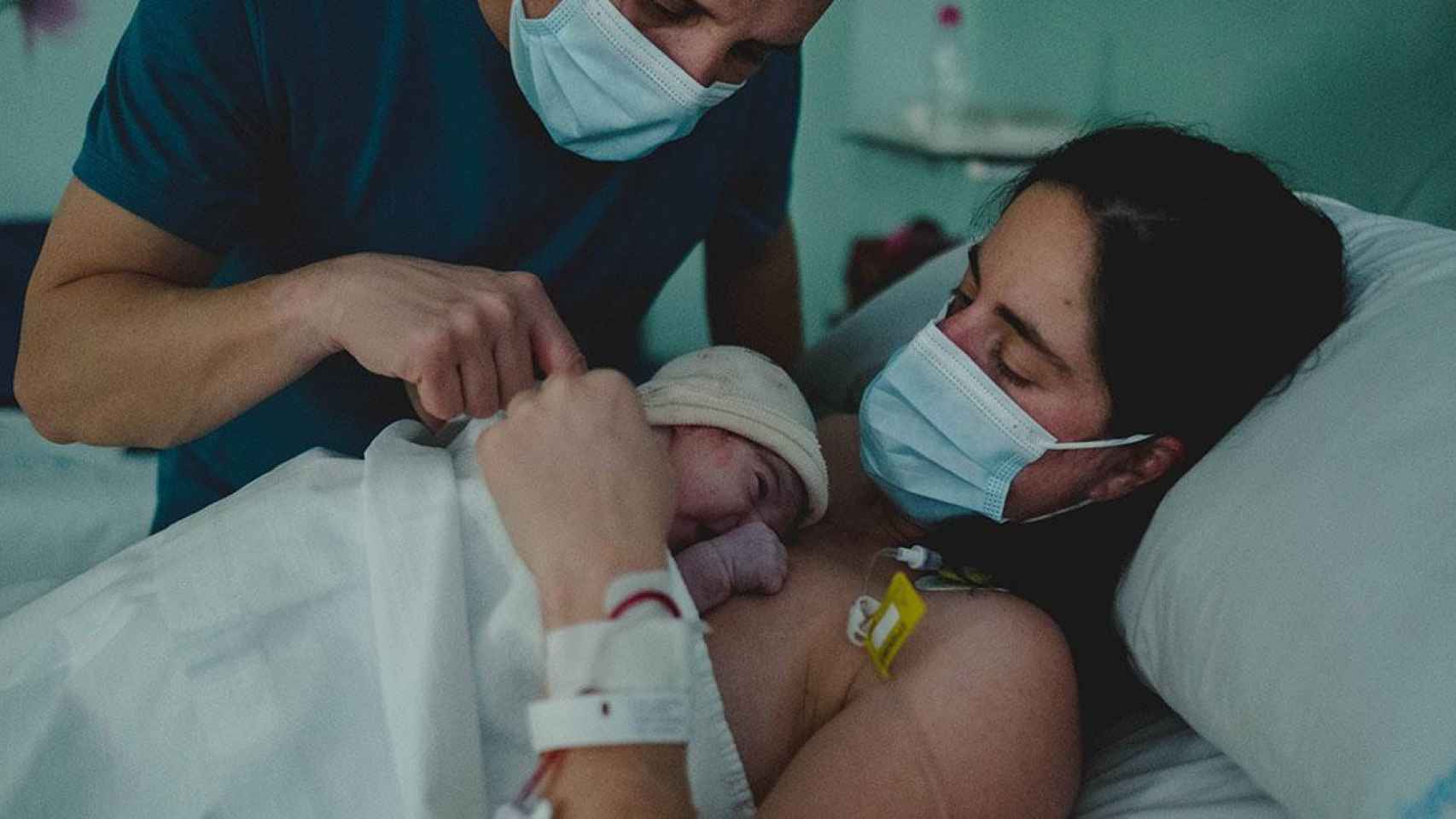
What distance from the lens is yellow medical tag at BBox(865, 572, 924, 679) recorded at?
3.60ft

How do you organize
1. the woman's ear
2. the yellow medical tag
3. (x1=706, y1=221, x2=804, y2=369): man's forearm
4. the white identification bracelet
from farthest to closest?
(x1=706, y1=221, x2=804, y2=369): man's forearm → the woman's ear → the yellow medical tag → the white identification bracelet

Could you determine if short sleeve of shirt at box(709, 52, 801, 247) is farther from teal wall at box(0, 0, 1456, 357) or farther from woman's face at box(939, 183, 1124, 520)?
teal wall at box(0, 0, 1456, 357)

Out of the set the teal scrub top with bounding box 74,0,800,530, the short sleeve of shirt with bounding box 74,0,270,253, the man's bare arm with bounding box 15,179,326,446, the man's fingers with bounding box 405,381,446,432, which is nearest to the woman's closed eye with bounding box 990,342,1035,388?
Answer: the teal scrub top with bounding box 74,0,800,530

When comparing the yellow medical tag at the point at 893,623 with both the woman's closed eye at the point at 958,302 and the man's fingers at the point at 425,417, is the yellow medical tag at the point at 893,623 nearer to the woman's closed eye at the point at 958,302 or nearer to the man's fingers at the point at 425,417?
the woman's closed eye at the point at 958,302

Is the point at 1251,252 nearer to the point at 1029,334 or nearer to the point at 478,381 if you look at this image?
the point at 1029,334

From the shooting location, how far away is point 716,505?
1288mm

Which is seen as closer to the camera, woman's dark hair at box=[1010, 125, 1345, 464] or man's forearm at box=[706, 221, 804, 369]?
woman's dark hair at box=[1010, 125, 1345, 464]

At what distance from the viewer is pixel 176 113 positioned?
3.95ft

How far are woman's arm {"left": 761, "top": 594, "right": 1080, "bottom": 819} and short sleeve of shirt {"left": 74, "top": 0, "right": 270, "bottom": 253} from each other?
918mm

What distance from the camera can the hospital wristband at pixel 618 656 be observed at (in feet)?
2.52

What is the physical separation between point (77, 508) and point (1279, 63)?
2.50 m

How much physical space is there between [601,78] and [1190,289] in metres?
0.72

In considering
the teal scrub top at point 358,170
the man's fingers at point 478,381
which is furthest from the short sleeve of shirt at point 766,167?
the man's fingers at point 478,381

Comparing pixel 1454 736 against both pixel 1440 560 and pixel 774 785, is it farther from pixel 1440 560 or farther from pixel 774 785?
pixel 774 785
